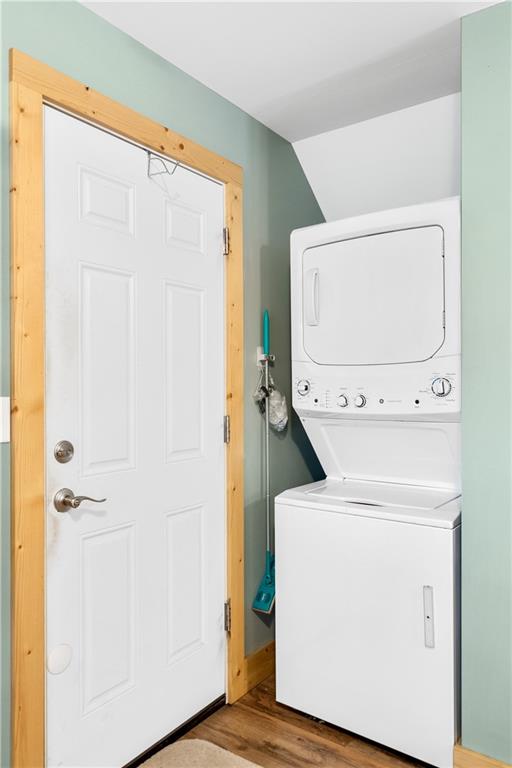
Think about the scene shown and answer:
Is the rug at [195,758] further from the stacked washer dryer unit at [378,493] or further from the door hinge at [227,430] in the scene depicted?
the door hinge at [227,430]

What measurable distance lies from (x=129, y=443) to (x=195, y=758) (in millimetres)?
1101

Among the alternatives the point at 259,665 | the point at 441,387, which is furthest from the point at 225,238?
the point at 259,665

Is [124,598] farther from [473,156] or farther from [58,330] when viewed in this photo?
[473,156]

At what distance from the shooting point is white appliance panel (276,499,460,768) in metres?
1.83

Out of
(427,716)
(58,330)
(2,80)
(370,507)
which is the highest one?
(2,80)

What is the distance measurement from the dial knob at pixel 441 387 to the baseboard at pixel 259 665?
140cm

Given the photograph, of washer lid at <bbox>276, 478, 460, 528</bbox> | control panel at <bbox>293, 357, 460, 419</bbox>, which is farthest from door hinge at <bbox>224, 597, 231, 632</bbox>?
control panel at <bbox>293, 357, 460, 419</bbox>

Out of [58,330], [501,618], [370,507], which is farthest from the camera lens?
[370,507]

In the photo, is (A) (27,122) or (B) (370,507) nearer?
(A) (27,122)

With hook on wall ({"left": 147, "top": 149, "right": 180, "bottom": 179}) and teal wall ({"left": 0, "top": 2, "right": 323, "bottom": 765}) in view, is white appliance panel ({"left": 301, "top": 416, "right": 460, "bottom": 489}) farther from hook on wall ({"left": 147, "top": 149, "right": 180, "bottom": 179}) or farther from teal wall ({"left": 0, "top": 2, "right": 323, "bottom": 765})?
hook on wall ({"left": 147, "top": 149, "right": 180, "bottom": 179})

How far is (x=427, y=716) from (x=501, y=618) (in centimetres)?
43

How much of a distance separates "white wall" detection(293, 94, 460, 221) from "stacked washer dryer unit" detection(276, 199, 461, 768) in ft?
1.86

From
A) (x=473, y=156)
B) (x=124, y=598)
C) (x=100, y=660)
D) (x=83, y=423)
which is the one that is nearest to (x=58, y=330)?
(x=83, y=423)

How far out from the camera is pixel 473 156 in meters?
1.79
